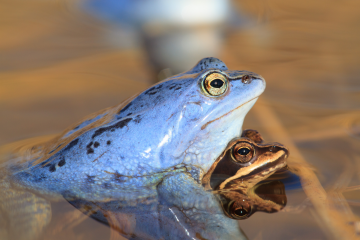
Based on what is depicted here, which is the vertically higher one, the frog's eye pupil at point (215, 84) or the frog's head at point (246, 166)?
the frog's eye pupil at point (215, 84)

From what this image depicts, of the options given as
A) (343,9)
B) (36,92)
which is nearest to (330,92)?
(343,9)

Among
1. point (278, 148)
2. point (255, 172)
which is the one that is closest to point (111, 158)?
point (255, 172)

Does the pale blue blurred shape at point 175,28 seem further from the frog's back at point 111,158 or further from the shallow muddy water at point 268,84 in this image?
the frog's back at point 111,158

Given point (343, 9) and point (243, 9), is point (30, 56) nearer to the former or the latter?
point (243, 9)

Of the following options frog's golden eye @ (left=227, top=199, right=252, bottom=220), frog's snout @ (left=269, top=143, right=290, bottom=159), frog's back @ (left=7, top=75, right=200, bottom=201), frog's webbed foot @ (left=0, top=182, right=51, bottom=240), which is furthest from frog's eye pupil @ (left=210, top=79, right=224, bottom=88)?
frog's webbed foot @ (left=0, top=182, right=51, bottom=240)

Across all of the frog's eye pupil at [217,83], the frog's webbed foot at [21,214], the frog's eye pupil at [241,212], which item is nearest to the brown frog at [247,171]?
the frog's eye pupil at [241,212]
